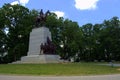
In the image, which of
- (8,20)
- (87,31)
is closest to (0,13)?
(8,20)

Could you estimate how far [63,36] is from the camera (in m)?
66.3

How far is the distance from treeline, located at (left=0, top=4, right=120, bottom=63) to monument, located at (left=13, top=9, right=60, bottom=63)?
46.0ft

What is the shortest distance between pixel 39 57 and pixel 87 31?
133 feet

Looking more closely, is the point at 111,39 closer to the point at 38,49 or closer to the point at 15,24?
the point at 15,24

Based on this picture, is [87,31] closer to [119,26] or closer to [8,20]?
[119,26]

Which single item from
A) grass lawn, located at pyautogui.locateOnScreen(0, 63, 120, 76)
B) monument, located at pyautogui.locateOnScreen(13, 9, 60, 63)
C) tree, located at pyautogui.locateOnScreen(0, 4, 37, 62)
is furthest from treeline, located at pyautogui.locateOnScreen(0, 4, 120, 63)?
grass lawn, located at pyautogui.locateOnScreen(0, 63, 120, 76)

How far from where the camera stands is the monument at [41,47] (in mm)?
41188

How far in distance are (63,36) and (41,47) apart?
80.1 ft

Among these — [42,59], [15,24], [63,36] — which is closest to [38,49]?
[42,59]

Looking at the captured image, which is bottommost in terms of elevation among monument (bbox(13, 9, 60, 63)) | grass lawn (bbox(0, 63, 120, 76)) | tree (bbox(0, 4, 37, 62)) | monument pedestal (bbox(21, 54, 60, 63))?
grass lawn (bbox(0, 63, 120, 76))

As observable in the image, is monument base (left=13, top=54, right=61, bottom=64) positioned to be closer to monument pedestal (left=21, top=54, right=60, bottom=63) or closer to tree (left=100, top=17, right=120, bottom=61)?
monument pedestal (left=21, top=54, right=60, bottom=63)

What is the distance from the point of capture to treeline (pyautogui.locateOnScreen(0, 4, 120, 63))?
200 feet

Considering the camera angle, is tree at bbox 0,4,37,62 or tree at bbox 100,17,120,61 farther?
tree at bbox 100,17,120,61

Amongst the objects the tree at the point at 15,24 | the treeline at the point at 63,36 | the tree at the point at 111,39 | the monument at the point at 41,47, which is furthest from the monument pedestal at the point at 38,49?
the tree at the point at 111,39
